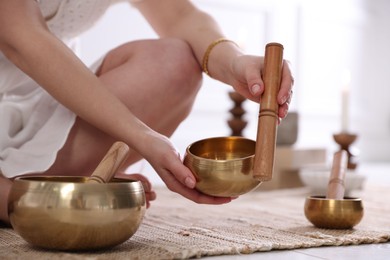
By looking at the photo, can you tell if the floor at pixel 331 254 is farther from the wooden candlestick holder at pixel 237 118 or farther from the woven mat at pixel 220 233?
the wooden candlestick holder at pixel 237 118

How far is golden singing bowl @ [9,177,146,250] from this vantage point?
0.72m

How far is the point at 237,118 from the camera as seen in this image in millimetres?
1849

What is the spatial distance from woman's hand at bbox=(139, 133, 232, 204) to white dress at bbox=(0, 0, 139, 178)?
0.68ft

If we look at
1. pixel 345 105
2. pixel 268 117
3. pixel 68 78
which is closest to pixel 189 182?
pixel 268 117

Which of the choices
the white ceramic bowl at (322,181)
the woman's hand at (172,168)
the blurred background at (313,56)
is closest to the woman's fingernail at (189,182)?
the woman's hand at (172,168)

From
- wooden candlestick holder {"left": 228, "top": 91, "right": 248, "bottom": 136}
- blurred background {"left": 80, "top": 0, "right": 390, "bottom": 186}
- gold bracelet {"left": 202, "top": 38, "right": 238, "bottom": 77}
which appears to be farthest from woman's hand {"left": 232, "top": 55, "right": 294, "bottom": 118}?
blurred background {"left": 80, "top": 0, "right": 390, "bottom": 186}


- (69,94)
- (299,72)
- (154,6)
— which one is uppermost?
(299,72)

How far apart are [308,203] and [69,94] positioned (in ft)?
1.40

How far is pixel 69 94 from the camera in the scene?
92cm

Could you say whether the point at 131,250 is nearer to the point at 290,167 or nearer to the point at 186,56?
the point at 186,56

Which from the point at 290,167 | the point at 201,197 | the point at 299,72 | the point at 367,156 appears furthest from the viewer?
the point at 367,156

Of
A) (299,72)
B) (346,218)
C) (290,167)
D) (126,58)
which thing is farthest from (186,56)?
(299,72)

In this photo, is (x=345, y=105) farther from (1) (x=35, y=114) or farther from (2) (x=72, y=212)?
(2) (x=72, y=212)

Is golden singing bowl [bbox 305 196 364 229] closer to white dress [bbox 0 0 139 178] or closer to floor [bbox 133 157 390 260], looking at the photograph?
floor [bbox 133 157 390 260]
